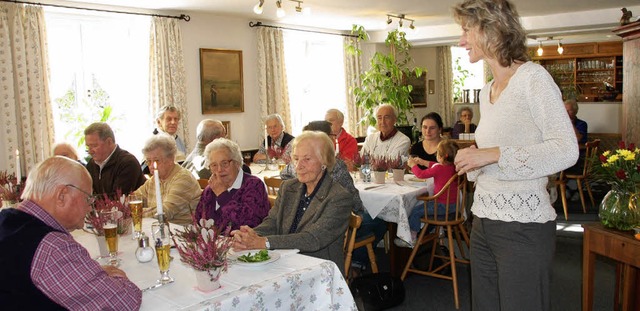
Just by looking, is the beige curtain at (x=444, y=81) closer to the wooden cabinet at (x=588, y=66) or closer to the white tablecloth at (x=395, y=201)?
the wooden cabinet at (x=588, y=66)

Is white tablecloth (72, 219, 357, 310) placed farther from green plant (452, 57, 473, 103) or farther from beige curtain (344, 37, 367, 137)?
green plant (452, 57, 473, 103)

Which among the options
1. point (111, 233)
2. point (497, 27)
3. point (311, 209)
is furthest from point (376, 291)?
point (497, 27)

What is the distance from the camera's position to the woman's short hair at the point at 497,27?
5.81 ft

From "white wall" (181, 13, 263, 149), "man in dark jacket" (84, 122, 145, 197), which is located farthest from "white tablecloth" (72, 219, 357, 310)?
"white wall" (181, 13, 263, 149)

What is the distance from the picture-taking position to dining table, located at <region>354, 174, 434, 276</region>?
4301mm

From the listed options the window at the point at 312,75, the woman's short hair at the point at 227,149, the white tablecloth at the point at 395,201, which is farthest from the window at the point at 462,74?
the woman's short hair at the point at 227,149

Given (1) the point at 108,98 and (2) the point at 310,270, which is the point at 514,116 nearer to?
(2) the point at 310,270

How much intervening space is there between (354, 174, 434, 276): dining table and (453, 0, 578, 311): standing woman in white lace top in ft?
7.50

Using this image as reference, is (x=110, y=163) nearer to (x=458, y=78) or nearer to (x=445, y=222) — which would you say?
(x=445, y=222)

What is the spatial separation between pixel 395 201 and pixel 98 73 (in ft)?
14.7

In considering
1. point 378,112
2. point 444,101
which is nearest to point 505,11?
point 378,112

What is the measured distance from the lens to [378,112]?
20.2 feet

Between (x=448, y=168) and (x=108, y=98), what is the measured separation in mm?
4505

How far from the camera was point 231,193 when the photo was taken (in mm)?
3334
